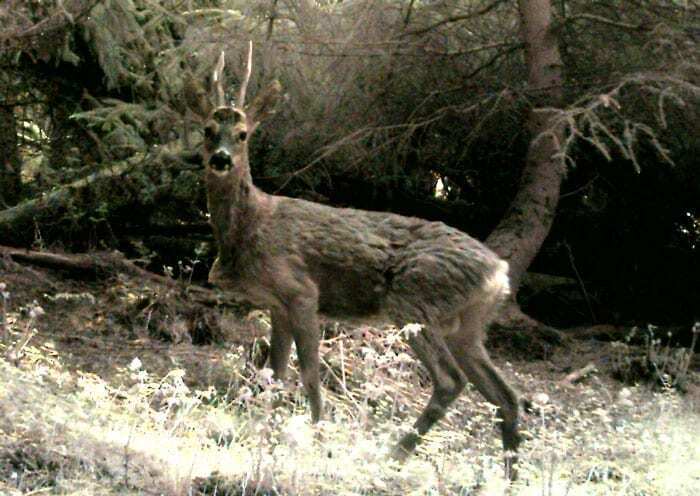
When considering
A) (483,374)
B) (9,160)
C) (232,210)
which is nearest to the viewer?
(483,374)

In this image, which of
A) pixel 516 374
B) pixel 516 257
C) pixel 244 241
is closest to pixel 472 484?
pixel 244 241

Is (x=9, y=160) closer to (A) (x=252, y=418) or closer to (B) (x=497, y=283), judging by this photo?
(B) (x=497, y=283)

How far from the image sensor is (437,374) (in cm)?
723

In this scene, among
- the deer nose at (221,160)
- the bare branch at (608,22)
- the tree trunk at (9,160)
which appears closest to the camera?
the deer nose at (221,160)

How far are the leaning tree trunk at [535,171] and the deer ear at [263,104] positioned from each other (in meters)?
3.45

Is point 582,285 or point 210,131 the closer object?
point 210,131

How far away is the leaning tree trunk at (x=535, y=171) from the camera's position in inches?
424

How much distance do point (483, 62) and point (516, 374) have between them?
3532 mm

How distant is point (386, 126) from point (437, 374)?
432 centimetres

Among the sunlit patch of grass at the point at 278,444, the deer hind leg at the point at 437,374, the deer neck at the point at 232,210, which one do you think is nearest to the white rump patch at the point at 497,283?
the deer hind leg at the point at 437,374

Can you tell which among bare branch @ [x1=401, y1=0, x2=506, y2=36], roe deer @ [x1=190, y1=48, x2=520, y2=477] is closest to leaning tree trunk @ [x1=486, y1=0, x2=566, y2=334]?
bare branch @ [x1=401, y1=0, x2=506, y2=36]

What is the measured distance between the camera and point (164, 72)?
11.0m

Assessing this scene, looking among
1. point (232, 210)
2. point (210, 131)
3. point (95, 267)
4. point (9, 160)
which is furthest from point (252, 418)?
point (9, 160)

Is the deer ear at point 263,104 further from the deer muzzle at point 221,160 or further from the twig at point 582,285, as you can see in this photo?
the twig at point 582,285
